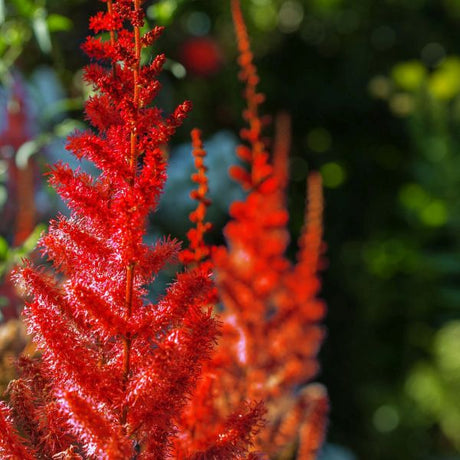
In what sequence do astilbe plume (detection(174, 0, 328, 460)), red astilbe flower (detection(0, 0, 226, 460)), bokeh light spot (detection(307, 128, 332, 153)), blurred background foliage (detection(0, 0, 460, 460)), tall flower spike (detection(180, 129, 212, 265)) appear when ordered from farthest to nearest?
bokeh light spot (detection(307, 128, 332, 153)) → blurred background foliage (detection(0, 0, 460, 460)) → astilbe plume (detection(174, 0, 328, 460)) → tall flower spike (detection(180, 129, 212, 265)) → red astilbe flower (detection(0, 0, 226, 460))

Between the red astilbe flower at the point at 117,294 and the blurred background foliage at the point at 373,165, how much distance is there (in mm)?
2330

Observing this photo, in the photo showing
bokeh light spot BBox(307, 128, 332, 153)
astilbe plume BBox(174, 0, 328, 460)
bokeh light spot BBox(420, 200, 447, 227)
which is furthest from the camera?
bokeh light spot BBox(307, 128, 332, 153)

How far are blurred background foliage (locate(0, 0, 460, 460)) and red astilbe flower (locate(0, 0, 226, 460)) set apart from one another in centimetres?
233

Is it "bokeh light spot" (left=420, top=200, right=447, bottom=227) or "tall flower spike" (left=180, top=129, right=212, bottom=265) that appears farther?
"bokeh light spot" (left=420, top=200, right=447, bottom=227)

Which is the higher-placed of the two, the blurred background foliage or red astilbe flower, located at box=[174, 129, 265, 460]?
red astilbe flower, located at box=[174, 129, 265, 460]

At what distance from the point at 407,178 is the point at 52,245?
339cm

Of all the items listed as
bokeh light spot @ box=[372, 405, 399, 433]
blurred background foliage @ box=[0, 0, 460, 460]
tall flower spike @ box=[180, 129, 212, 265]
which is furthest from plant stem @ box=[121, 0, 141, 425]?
bokeh light spot @ box=[372, 405, 399, 433]

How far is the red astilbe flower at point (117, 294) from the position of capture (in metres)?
0.46

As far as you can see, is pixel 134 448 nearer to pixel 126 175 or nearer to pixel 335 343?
pixel 126 175

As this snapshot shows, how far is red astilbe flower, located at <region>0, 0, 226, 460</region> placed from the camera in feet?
1.50


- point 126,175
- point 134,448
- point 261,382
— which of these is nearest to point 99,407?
point 134,448

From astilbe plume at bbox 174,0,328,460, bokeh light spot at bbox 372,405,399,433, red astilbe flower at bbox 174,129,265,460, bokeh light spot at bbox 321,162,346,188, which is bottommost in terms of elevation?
bokeh light spot at bbox 372,405,399,433

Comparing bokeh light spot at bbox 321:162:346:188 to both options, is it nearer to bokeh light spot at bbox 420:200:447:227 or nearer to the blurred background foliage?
the blurred background foliage

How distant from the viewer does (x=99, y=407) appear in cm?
48
